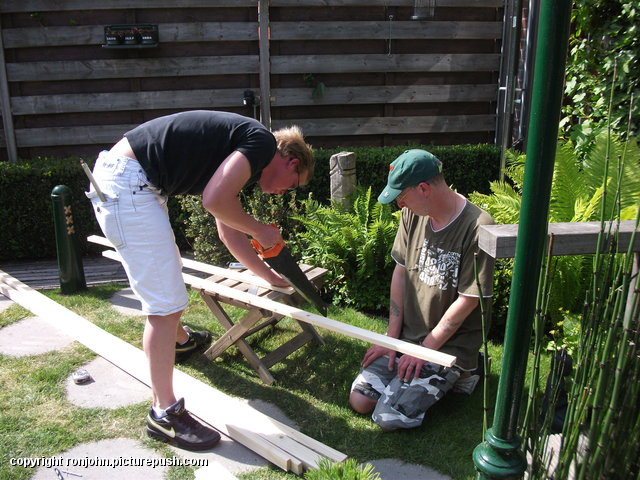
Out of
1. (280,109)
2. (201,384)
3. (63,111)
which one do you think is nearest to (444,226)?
(201,384)

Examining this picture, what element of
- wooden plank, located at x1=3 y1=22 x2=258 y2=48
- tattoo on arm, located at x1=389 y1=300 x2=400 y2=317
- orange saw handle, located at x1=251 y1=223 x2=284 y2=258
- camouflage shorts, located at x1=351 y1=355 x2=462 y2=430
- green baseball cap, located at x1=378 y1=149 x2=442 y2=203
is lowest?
camouflage shorts, located at x1=351 y1=355 x2=462 y2=430

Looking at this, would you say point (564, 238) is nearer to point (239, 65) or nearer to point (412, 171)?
point (412, 171)

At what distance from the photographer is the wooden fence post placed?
489cm

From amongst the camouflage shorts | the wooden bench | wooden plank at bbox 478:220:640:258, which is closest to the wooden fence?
the wooden bench

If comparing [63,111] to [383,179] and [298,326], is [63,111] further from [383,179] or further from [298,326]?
[298,326]

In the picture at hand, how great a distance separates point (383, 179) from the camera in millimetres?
6566

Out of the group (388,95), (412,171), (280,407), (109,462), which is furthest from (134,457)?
(388,95)

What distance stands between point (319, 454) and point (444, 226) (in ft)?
4.40

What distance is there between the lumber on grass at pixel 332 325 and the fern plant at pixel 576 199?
1.48 m

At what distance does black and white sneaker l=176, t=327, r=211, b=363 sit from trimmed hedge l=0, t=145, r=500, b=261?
2.51m

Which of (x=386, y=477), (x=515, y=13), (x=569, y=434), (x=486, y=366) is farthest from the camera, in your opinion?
(x=515, y=13)

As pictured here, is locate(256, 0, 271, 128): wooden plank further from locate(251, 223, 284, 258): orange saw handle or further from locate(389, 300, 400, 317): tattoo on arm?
locate(389, 300, 400, 317): tattoo on arm

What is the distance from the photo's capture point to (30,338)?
416 cm

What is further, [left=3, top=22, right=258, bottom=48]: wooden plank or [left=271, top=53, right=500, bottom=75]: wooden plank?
[left=271, top=53, right=500, bottom=75]: wooden plank
